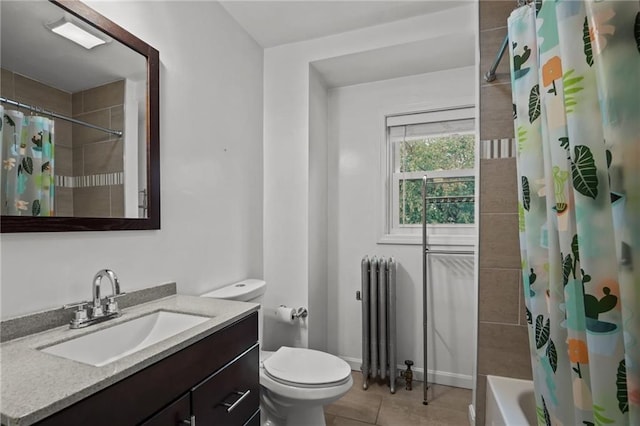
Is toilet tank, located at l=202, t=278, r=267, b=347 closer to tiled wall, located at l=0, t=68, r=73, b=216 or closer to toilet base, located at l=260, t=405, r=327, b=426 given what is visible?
toilet base, located at l=260, t=405, r=327, b=426

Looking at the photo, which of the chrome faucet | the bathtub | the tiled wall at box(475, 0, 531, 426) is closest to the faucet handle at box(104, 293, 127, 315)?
the chrome faucet

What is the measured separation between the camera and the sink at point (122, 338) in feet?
3.00

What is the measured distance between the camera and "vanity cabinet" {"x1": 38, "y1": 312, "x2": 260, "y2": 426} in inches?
26.1

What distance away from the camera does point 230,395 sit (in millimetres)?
1054

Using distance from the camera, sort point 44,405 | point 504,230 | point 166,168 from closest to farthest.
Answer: point 44,405 < point 166,168 < point 504,230

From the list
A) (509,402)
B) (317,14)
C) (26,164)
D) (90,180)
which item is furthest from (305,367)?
(317,14)

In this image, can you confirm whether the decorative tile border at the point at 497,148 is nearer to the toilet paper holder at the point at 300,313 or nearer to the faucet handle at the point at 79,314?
the toilet paper holder at the point at 300,313

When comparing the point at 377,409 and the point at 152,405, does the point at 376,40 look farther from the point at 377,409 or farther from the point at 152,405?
the point at 377,409

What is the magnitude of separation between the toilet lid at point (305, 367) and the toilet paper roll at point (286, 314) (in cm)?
30

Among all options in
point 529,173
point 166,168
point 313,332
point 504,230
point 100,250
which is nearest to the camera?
point 529,173

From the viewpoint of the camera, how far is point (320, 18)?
1955 mm

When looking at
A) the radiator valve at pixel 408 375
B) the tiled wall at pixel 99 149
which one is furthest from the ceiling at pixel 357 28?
the radiator valve at pixel 408 375

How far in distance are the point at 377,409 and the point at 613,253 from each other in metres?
1.82

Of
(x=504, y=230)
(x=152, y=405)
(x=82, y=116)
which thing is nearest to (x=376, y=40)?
(x=504, y=230)
